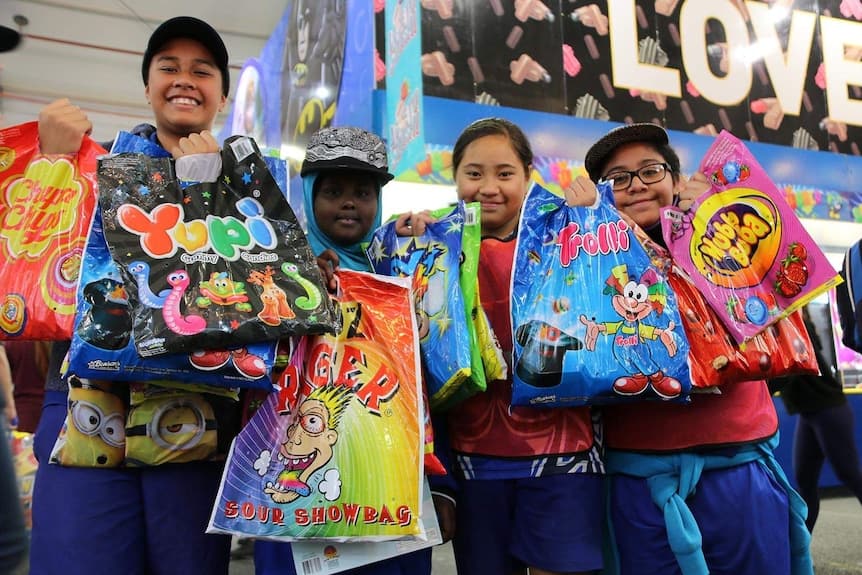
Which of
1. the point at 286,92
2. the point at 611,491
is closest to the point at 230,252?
the point at 611,491

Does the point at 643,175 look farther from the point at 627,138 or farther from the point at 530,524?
the point at 530,524

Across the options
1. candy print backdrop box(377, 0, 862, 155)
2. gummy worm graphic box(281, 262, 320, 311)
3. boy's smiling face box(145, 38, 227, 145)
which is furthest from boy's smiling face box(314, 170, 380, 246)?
candy print backdrop box(377, 0, 862, 155)

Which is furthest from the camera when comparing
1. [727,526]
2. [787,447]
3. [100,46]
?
[100,46]

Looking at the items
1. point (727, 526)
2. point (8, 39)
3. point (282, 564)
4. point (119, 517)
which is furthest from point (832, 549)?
point (8, 39)

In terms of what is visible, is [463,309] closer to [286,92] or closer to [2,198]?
[2,198]

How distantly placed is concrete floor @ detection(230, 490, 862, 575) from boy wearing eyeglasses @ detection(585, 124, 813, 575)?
1774 millimetres

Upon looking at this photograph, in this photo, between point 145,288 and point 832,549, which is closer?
point 145,288

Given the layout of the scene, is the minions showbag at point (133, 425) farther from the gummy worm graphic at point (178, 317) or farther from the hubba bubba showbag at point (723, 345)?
the hubba bubba showbag at point (723, 345)

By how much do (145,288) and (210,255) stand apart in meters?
0.12

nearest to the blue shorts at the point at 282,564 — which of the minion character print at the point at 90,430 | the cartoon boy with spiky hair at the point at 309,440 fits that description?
the cartoon boy with spiky hair at the point at 309,440

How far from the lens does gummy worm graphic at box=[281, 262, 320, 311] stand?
1107mm

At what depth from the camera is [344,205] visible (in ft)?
5.16

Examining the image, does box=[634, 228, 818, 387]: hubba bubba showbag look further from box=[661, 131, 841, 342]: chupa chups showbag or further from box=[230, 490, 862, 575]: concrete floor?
box=[230, 490, 862, 575]: concrete floor

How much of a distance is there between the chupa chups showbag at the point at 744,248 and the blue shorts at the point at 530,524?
479 millimetres
